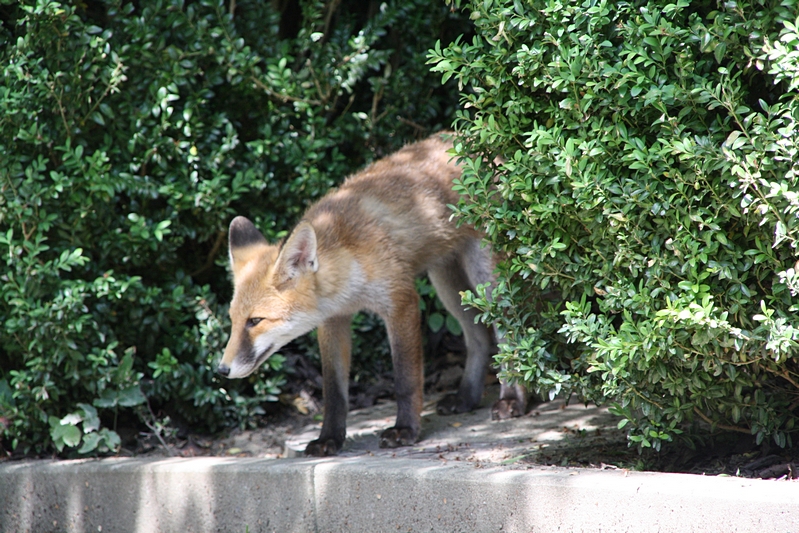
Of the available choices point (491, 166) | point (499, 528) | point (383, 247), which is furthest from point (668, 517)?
point (383, 247)

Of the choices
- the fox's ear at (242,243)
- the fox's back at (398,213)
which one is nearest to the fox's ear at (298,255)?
the fox's back at (398,213)

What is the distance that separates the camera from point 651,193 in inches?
112

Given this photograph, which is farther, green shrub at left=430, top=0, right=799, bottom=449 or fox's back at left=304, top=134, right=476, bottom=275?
fox's back at left=304, top=134, right=476, bottom=275

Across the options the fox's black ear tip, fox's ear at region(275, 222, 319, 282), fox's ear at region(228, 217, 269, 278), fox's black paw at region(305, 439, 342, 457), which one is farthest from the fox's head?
fox's black paw at region(305, 439, 342, 457)

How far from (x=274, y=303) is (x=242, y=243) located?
0.66 m

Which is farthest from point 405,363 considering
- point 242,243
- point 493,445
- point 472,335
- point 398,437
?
point 242,243

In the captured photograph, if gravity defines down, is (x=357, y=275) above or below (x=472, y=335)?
above

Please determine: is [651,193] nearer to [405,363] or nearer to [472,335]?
[405,363]

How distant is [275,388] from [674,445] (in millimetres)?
2872

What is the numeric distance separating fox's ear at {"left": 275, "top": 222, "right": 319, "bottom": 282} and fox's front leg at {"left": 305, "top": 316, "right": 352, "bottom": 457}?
16.9 inches

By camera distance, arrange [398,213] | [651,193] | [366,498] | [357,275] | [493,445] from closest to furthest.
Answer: [651,193]
[366,498]
[493,445]
[357,275]
[398,213]

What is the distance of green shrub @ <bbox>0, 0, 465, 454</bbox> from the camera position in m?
4.45

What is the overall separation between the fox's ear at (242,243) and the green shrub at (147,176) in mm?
317

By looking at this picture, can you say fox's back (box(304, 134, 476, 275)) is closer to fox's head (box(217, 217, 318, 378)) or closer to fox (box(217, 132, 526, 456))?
fox (box(217, 132, 526, 456))
